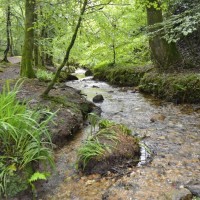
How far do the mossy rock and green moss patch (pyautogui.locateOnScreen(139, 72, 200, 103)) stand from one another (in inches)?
171

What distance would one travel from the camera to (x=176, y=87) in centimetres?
912

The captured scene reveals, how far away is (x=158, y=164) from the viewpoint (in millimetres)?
4668

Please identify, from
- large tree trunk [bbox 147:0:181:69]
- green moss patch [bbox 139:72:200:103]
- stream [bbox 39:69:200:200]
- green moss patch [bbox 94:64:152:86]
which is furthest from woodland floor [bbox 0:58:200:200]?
green moss patch [bbox 94:64:152:86]

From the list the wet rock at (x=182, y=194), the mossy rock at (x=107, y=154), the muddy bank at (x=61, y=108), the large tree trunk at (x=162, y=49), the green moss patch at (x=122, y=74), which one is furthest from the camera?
the green moss patch at (x=122, y=74)

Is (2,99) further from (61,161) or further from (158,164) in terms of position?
(158,164)

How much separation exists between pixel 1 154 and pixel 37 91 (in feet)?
14.8

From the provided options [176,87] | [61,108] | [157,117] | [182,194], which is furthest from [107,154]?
[176,87]

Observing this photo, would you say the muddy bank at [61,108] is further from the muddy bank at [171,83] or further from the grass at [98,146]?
the muddy bank at [171,83]

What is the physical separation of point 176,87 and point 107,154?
17.5 feet

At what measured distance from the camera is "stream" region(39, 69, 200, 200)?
3891 millimetres

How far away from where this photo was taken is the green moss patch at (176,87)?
341 inches

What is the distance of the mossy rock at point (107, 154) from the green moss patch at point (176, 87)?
4.34 meters

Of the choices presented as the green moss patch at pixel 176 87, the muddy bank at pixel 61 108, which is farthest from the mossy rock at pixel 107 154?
the green moss patch at pixel 176 87

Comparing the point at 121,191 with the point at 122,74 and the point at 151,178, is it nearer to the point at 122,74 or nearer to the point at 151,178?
the point at 151,178
